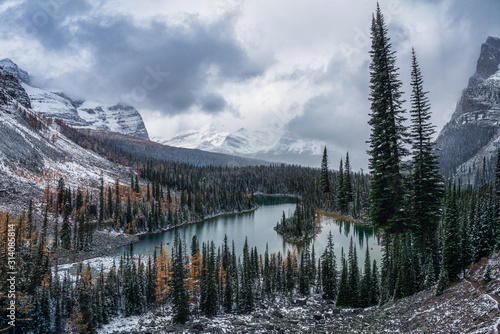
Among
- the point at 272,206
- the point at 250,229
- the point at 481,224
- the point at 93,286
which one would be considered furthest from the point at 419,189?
the point at 272,206

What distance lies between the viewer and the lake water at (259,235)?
91000 mm

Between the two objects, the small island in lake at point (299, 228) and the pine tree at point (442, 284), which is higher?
the pine tree at point (442, 284)

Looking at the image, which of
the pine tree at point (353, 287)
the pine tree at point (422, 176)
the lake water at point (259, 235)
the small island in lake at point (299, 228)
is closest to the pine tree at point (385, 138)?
the pine tree at point (422, 176)

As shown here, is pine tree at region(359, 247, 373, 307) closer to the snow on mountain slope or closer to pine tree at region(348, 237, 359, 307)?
pine tree at region(348, 237, 359, 307)

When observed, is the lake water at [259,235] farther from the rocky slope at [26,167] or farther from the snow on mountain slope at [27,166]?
the snow on mountain slope at [27,166]

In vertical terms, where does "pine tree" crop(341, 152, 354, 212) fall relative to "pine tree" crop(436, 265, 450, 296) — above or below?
above

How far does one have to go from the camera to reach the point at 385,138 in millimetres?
18609

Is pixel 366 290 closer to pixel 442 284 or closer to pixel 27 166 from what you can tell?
pixel 442 284

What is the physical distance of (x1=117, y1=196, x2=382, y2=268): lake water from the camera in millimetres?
91000

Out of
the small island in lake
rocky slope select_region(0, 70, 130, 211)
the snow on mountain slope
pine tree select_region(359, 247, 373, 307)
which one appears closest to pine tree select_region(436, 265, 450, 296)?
pine tree select_region(359, 247, 373, 307)

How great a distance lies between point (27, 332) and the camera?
42438 mm

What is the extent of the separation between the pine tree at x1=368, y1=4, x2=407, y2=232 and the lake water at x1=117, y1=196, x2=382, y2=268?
55383 mm

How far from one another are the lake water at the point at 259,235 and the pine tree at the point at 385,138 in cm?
5538

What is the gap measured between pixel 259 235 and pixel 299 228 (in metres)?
16.0
